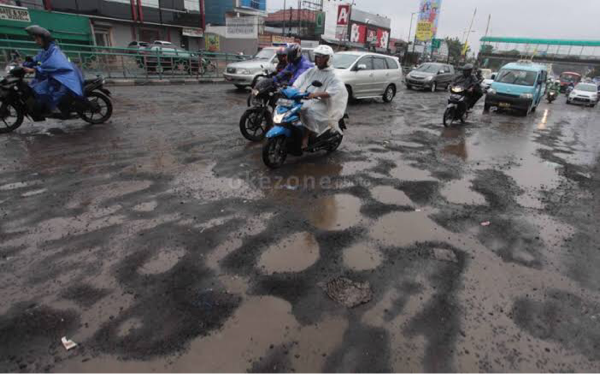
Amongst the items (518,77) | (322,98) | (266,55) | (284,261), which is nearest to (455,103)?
(518,77)

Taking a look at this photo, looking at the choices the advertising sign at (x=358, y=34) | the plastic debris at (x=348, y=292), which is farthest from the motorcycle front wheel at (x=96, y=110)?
the advertising sign at (x=358, y=34)

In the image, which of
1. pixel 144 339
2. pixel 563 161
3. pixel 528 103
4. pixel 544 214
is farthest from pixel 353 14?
pixel 144 339

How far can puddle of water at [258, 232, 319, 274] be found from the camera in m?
2.93

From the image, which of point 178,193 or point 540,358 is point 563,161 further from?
point 178,193

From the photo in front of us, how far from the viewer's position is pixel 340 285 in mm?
2766

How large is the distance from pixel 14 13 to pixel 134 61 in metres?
12.9

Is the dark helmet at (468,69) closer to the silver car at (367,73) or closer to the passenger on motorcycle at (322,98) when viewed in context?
the silver car at (367,73)

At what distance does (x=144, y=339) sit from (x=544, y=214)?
4684 millimetres

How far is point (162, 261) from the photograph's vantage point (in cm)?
292

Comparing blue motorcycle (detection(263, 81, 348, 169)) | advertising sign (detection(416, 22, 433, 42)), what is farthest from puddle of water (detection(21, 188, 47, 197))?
advertising sign (detection(416, 22, 433, 42))

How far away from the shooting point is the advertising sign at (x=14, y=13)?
67.5ft

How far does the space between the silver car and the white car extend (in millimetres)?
13644

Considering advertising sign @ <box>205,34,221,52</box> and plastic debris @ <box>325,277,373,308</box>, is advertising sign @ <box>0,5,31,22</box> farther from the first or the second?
plastic debris @ <box>325,277,373,308</box>

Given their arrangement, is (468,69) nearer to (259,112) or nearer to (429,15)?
(259,112)
